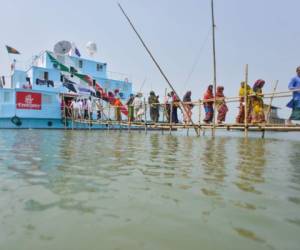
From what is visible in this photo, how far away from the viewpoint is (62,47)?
24.7m

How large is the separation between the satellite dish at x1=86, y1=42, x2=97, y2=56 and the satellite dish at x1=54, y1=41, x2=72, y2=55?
91.3 inches

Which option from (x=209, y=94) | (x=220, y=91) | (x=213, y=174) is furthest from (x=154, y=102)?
(x=213, y=174)

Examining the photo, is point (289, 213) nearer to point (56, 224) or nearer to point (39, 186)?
point (56, 224)

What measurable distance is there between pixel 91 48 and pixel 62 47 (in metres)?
3.05

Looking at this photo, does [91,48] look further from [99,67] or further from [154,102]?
[154,102]

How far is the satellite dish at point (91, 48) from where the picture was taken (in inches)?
1056

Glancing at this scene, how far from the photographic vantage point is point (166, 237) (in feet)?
5.47

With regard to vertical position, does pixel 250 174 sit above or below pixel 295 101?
below

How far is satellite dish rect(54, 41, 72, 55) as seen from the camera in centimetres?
2452

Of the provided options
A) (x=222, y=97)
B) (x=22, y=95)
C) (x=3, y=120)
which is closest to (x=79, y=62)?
(x=22, y=95)

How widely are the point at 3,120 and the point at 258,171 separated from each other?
68.0ft

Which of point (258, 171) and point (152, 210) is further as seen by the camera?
point (258, 171)

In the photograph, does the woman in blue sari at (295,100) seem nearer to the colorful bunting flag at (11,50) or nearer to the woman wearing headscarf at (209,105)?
the woman wearing headscarf at (209,105)

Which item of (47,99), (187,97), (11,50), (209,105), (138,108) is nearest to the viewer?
(209,105)
